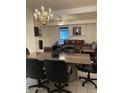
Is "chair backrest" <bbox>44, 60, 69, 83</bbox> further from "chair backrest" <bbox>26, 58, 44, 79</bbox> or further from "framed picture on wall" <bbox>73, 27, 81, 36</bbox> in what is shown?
"framed picture on wall" <bbox>73, 27, 81, 36</bbox>

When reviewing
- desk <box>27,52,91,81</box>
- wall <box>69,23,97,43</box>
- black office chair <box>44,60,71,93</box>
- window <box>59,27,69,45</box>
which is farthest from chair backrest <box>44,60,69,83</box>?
window <box>59,27,69,45</box>

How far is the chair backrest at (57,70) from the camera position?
2.88 metres

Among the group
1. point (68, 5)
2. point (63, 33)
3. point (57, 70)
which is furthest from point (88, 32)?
point (57, 70)

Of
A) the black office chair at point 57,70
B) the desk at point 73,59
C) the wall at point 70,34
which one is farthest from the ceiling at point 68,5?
the black office chair at point 57,70

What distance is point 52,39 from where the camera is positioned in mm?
11891

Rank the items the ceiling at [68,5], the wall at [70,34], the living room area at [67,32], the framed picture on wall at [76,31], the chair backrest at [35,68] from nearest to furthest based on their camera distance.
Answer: the chair backrest at [35,68], the living room area at [67,32], the ceiling at [68,5], the wall at [70,34], the framed picture on wall at [76,31]

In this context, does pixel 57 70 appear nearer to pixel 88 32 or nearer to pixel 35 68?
pixel 35 68

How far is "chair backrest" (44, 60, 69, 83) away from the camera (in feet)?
9.43

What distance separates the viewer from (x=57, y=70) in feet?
9.58

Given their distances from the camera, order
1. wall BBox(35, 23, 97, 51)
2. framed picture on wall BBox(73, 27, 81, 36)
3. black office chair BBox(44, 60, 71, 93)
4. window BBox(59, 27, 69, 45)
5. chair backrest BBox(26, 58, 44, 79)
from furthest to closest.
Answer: window BBox(59, 27, 69, 45)
framed picture on wall BBox(73, 27, 81, 36)
wall BBox(35, 23, 97, 51)
chair backrest BBox(26, 58, 44, 79)
black office chair BBox(44, 60, 71, 93)

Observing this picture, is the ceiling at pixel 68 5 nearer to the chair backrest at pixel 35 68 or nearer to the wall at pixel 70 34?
the wall at pixel 70 34
